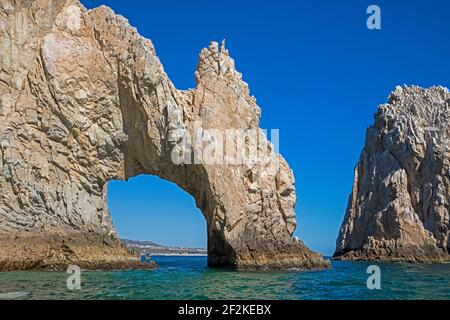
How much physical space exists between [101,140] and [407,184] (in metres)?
41.4

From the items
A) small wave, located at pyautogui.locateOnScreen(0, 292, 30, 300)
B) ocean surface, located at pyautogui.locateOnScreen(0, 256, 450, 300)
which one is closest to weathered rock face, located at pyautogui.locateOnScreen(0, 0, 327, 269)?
ocean surface, located at pyautogui.locateOnScreen(0, 256, 450, 300)

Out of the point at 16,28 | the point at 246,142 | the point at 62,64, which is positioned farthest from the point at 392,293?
the point at 16,28

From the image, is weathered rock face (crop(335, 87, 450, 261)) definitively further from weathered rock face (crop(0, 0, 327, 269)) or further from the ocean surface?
the ocean surface

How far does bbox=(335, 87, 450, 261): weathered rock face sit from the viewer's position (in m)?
56.9

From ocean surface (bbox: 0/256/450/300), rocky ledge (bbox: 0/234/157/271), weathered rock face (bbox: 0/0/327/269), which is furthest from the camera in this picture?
weathered rock face (bbox: 0/0/327/269)

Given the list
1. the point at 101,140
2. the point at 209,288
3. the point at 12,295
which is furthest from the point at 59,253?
the point at 12,295

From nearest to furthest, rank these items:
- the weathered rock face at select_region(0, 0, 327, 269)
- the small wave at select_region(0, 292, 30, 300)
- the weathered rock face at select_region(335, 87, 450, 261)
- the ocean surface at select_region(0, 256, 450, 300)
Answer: the small wave at select_region(0, 292, 30, 300)
the ocean surface at select_region(0, 256, 450, 300)
the weathered rock face at select_region(0, 0, 327, 269)
the weathered rock face at select_region(335, 87, 450, 261)

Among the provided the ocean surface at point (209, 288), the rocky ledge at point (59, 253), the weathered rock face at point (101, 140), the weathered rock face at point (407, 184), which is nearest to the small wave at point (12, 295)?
the ocean surface at point (209, 288)

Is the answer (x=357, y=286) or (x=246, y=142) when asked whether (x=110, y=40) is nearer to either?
(x=246, y=142)

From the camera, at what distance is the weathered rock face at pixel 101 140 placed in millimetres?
29453

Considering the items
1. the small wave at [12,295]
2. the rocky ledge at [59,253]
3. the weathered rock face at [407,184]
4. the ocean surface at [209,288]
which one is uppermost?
the weathered rock face at [407,184]

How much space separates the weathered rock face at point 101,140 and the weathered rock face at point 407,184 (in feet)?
87.6

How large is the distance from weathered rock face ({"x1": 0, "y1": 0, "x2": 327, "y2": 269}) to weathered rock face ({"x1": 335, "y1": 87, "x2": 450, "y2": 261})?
26.7 meters

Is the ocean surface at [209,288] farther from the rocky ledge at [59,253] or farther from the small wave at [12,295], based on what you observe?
the rocky ledge at [59,253]
